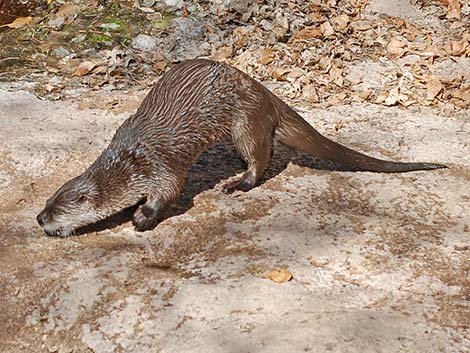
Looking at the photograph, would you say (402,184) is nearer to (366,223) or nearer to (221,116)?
(366,223)

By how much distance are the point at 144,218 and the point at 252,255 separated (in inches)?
A: 19.0

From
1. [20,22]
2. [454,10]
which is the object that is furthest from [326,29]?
[20,22]

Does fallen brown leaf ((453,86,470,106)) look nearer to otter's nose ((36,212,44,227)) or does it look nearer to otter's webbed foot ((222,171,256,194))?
otter's webbed foot ((222,171,256,194))

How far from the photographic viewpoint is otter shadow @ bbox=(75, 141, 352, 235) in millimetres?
3359

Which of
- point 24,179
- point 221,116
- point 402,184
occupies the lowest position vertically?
point 24,179

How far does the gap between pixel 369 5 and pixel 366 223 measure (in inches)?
94.9

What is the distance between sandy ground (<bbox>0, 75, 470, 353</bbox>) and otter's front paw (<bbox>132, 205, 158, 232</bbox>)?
4 centimetres

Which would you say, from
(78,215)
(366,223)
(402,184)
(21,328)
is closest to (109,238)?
(78,215)

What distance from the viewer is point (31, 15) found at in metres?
5.28

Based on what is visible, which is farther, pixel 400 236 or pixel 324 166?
pixel 324 166

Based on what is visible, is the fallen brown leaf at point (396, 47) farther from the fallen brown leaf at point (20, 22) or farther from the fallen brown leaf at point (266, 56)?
the fallen brown leaf at point (20, 22)

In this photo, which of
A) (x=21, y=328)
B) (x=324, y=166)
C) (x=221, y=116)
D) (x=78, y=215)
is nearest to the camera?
(x=21, y=328)

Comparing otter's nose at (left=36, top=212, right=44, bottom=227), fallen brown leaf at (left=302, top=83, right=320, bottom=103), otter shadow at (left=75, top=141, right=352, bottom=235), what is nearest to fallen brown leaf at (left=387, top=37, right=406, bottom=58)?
fallen brown leaf at (left=302, top=83, right=320, bottom=103)

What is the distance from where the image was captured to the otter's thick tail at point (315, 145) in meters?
3.54
